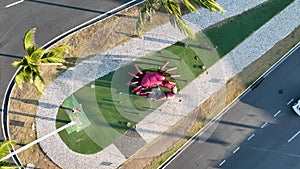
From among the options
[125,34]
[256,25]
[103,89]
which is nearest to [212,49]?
[256,25]

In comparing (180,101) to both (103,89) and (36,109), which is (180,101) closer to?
(103,89)

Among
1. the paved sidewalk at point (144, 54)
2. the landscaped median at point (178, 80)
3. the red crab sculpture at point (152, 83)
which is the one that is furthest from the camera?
the landscaped median at point (178, 80)

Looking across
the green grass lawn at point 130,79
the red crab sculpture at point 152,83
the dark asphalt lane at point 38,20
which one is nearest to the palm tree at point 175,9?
the green grass lawn at point 130,79

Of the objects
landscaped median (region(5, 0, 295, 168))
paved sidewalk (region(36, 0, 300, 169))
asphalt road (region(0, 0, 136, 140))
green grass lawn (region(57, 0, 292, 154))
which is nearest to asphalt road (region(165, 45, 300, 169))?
landscaped median (region(5, 0, 295, 168))

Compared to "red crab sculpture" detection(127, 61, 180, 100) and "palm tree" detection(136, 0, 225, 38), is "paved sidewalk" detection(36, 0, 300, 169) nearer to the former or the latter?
"red crab sculpture" detection(127, 61, 180, 100)

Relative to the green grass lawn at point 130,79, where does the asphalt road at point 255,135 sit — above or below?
below

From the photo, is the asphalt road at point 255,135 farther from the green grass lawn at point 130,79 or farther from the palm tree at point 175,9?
the palm tree at point 175,9

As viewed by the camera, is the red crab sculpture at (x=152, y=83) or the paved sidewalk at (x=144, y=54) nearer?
the red crab sculpture at (x=152, y=83)
